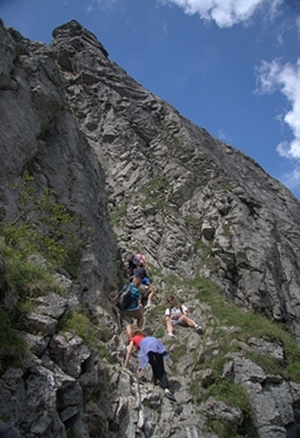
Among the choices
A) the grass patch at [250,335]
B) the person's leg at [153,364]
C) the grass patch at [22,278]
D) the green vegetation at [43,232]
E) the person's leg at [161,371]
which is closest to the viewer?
the grass patch at [22,278]

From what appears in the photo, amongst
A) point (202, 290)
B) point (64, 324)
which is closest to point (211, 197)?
point (202, 290)

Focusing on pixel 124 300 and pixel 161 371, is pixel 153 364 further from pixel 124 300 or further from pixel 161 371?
pixel 124 300

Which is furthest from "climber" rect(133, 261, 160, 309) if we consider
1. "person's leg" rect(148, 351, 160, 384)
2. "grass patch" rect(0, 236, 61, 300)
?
"grass patch" rect(0, 236, 61, 300)

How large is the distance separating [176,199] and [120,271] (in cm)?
1020

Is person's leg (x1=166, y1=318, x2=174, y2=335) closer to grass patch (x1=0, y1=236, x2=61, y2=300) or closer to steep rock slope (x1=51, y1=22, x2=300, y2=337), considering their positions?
steep rock slope (x1=51, y1=22, x2=300, y2=337)

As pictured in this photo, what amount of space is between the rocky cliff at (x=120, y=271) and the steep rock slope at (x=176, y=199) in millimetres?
116

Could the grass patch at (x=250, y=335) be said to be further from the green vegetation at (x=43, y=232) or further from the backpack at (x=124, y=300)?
the green vegetation at (x=43, y=232)

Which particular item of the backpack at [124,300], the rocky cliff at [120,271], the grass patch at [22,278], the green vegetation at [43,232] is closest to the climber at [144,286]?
the rocky cliff at [120,271]

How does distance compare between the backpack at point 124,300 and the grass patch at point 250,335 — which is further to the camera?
the backpack at point 124,300

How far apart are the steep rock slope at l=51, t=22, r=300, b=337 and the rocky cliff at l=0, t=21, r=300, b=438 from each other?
0.12 meters

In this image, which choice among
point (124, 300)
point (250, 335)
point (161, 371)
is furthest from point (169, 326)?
point (161, 371)

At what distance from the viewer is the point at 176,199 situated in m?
26.0

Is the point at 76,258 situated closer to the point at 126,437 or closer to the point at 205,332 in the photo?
the point at 205,332

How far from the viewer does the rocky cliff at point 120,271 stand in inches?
295
